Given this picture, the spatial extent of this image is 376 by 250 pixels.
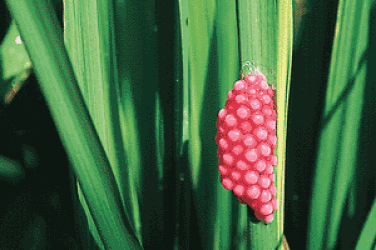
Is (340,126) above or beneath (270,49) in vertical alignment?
beneath

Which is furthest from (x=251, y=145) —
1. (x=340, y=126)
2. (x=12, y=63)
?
(x=12, y=63)

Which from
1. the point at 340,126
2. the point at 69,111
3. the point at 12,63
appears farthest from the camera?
the point at 12,63

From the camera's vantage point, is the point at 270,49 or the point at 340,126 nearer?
the point at 270,49

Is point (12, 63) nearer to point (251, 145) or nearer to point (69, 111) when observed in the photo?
point (69, 111)

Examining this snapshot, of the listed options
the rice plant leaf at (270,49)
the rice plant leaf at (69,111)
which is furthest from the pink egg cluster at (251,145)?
the rice plant leaf at (69,111)

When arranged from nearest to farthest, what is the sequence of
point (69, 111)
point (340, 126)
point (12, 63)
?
point (69, 111) → point (340, 126) → point (12, 63)

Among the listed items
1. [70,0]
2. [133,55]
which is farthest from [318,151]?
[70,0]

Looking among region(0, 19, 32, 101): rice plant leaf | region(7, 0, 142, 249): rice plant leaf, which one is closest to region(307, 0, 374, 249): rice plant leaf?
region(7, 0, 142, 249): rice plant leaf
